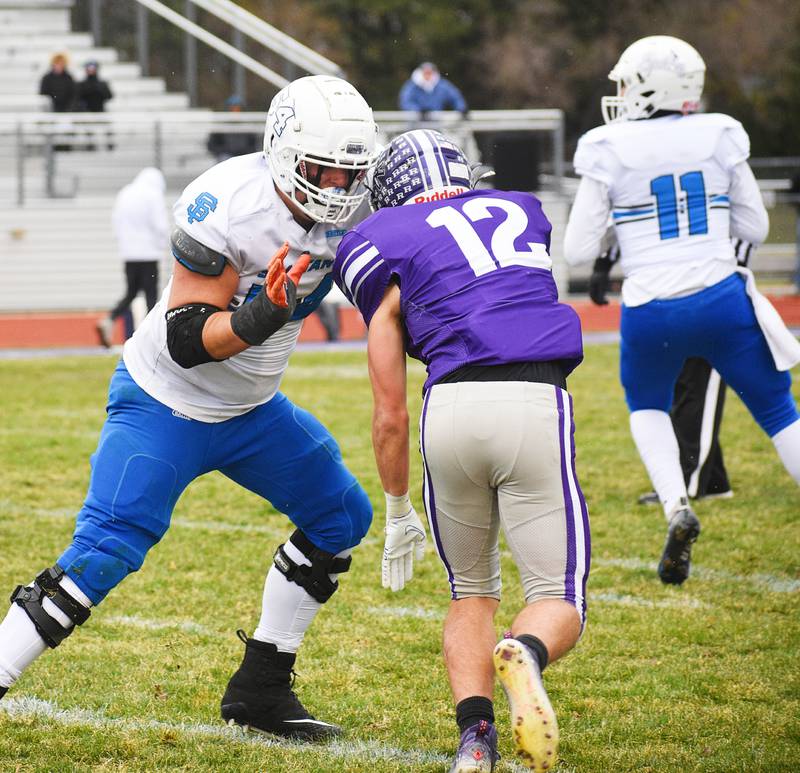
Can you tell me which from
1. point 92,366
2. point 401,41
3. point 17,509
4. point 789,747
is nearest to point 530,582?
point 789,747

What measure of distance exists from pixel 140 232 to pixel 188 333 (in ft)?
28.5

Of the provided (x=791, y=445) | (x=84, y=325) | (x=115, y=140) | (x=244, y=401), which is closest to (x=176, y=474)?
(x=244, y=401)

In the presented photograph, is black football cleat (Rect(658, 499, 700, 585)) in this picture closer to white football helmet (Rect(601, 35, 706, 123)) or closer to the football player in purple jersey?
white football helmet (Rect(601, 35, 706, 123))

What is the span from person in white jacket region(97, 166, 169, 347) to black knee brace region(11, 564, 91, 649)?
28.0 ft

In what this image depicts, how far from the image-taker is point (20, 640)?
3.11 m

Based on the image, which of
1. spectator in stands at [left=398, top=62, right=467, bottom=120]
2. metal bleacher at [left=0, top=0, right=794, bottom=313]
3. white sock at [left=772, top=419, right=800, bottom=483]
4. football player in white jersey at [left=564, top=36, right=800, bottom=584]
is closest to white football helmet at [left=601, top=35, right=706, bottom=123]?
football player in white jersey at [left=564, top=36, right=800, bottom=584]

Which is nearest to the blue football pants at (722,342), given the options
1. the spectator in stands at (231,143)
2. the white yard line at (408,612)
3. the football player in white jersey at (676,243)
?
the football player in white jersey at (676,243)

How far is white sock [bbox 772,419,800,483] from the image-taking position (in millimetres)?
4766

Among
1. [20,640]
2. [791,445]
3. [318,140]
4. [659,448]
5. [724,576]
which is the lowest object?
[724,576]

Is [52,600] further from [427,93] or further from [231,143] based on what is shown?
[427,93]

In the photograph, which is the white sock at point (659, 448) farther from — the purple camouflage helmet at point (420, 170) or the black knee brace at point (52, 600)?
the black knee brace at point (52, 600)

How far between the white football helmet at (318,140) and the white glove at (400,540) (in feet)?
2.45

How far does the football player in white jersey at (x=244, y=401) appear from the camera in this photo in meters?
3.13

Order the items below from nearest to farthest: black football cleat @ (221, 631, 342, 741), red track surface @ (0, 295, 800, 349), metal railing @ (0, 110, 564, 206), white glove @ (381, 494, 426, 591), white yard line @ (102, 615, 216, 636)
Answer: white glove @ (381, 494, 426, 591) → black football cleat @ (221, 631, 342, 741) → white yard line @ (102, 615, 216, 636) → red track surface @ (0, 295, 800, 349) → metal railing @ (0, 110, 564, 206)
